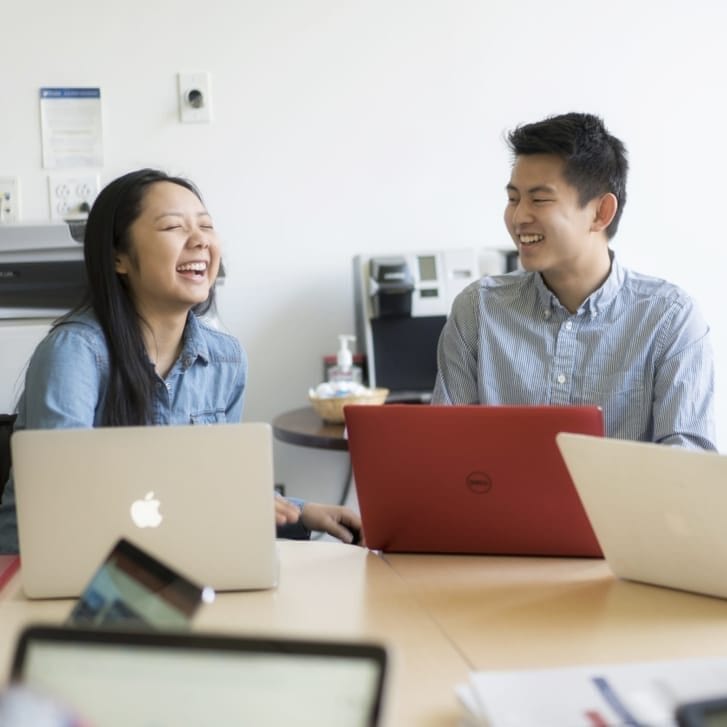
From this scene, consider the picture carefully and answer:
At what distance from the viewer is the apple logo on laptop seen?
127cm

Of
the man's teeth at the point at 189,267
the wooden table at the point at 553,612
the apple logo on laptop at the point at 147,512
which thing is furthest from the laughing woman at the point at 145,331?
the apple logo on laptop at the point at 147,512

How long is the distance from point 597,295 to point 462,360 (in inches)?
11.7

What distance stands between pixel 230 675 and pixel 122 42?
286 centimetres

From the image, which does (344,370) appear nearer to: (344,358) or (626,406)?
(344,358)

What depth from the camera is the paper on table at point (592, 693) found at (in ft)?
2.91

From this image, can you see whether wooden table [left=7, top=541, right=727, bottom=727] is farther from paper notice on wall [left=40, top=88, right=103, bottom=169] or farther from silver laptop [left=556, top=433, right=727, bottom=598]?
paper notice on wall [left=40, top=88, right=103, bottom=169]

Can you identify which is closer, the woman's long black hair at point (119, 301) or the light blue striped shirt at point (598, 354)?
the woman's long black hair at point (119, 301)

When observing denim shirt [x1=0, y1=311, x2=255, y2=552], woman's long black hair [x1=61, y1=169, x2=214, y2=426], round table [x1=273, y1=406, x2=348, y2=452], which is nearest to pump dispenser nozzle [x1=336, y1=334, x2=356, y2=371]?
round table [x1=273, y1=406, x2=348, y2=452]

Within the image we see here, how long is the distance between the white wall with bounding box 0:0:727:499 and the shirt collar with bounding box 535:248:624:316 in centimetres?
133

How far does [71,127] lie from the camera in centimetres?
318

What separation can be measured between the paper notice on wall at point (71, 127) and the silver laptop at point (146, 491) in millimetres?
2113

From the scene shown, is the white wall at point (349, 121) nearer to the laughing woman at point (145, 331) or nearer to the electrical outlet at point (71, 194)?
the electrical outlet at point (71, 194)

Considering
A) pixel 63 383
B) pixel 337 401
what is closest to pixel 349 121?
pixel 337 401

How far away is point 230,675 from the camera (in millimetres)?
660
